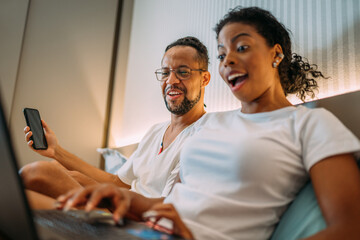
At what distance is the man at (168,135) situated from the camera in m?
1.25

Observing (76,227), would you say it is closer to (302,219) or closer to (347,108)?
(302,219)

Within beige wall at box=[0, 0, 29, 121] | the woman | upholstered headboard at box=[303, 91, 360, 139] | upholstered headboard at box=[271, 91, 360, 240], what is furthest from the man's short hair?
beige wall at box=[0, 0, 29, 121]

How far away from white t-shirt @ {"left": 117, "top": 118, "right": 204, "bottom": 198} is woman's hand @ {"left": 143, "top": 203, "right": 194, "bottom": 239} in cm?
43

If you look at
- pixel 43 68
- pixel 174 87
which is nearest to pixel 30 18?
pixel 43 68

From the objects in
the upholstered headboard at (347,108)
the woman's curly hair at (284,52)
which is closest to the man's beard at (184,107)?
the woman's curly hair at (284,52)

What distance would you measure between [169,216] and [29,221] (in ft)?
1.07

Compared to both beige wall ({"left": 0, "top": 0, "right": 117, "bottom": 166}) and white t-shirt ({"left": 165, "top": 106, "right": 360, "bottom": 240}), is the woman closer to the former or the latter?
white t-shirt ({"left": 165, "top": 106, "right": 360, "bottom": 240})

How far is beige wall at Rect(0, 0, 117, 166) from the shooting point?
2.12 m

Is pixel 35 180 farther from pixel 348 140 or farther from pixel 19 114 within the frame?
pixel 19 114

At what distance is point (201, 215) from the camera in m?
0.68

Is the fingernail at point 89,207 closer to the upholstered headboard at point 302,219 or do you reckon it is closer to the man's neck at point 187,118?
the upholstered headboard at point 302,219

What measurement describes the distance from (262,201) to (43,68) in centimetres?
203

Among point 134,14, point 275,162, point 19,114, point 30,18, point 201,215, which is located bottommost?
point 19,114

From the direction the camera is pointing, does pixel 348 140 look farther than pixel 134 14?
No
